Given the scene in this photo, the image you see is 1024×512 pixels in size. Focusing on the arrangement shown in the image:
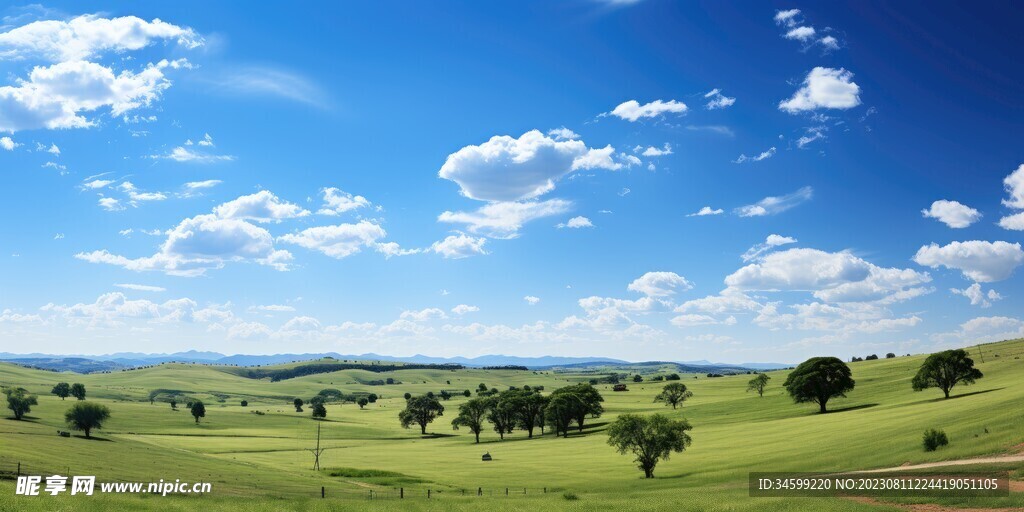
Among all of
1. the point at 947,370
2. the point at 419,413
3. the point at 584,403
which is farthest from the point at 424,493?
the point at 419,413

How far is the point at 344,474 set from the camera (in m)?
83.2

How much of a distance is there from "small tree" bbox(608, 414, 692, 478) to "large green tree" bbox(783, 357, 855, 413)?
2039 inches

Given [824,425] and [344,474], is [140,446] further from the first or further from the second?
[824,425]

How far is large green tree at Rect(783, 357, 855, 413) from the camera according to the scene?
114000 mm

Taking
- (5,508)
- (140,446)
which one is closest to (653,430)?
(5,508)

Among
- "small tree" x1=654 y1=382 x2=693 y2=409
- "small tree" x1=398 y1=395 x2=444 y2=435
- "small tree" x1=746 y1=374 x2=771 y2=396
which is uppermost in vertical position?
"small tree" x1=746 y1=374 x2=771 y2=396

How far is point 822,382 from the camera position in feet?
375

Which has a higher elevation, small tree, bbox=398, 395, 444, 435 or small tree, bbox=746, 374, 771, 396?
small tree, bbox=746, 374, 771, 396

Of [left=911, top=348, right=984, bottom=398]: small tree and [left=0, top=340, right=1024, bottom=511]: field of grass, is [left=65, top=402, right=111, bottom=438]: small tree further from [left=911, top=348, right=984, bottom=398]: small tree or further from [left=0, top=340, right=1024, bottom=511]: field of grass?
[left=911, top=348, right=984, bottom=398]: small tree

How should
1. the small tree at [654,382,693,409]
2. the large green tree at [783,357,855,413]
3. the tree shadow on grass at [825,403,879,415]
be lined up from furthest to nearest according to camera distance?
the small tree at [654,382,693,409] < the large green tree at [783,357,855,413] < the tree shadow on grass at [825,403,879,415]

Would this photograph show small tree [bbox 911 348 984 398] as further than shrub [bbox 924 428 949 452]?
Yes

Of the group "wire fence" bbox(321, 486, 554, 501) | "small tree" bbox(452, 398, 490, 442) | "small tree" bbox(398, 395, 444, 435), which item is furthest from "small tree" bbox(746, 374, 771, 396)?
"wire fence" bbox(321, 486, 554, 501)

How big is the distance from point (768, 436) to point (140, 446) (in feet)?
306

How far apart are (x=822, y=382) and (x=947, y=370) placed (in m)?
19.1
